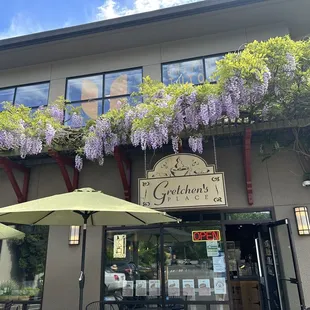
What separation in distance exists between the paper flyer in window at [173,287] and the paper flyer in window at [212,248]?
78 centimetres

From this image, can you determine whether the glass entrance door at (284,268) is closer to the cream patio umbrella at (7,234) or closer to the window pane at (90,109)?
the window pane at (90,109)

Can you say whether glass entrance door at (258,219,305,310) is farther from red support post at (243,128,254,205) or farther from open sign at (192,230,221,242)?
open sign at (192,230,221,242)

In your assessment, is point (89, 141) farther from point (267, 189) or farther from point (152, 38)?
point (267, 189)

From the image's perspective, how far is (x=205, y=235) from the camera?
5.44 meters

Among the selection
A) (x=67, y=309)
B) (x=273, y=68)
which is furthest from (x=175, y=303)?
(x=273, y=68)

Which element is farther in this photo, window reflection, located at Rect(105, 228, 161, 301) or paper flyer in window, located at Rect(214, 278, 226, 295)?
window reflection, located at Rect(105, 228, 161, 301)

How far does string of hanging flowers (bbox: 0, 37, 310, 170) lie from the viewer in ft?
14.1

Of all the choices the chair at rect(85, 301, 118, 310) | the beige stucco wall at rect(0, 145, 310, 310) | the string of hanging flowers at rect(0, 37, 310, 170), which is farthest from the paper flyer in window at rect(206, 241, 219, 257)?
the chair at rect(85, 301, 118, 310)

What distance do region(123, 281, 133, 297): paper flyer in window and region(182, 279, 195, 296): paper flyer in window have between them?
99 centimetres

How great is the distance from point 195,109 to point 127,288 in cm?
354

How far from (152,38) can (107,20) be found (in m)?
1.08

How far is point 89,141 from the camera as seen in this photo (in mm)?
5352

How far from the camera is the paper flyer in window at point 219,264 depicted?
525 centimetres

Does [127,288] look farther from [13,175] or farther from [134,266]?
[13,175]
